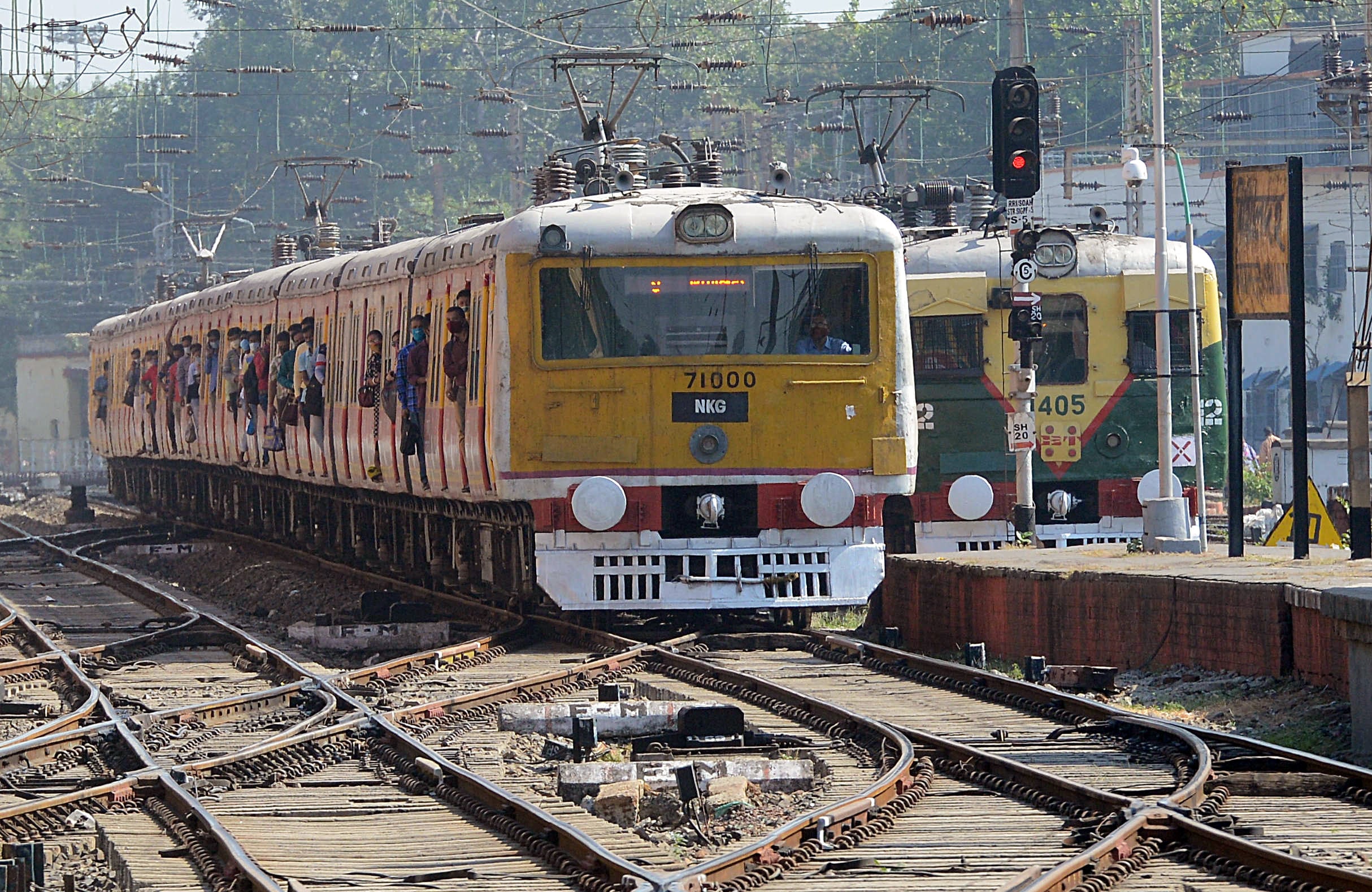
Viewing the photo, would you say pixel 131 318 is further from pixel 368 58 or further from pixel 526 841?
pixel 368 58

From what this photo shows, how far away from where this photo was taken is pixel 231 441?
85.6 ft

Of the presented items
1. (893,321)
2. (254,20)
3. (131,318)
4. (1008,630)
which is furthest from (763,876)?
(254,20)

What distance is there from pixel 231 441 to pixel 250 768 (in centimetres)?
1717

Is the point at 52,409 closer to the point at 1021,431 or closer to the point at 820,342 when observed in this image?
the point at 1021,431

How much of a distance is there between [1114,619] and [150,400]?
2203cm

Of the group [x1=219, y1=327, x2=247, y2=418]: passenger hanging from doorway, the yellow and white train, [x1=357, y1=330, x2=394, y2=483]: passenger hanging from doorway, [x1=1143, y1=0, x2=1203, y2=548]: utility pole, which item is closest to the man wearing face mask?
the yellow and white train

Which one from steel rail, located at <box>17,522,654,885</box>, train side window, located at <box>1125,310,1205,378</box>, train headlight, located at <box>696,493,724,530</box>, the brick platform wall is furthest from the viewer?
train side window, located at <box>1125,310,1205,378</box>

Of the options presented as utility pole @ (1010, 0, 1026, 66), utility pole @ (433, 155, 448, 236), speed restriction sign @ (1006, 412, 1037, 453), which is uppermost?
utility pole @ (433, 155, 448, 236)

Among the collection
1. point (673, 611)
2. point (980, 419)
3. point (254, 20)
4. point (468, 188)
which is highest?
point (254, 20)

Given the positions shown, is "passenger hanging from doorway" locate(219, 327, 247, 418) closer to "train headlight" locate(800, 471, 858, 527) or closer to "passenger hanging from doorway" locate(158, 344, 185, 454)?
"passenger hanging from doorway" locate(158, 344, 185, 454)

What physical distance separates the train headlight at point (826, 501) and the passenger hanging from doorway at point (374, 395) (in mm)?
5349

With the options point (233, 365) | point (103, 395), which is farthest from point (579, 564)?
point (103, 395)

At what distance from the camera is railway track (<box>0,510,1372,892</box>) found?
22.5 feet

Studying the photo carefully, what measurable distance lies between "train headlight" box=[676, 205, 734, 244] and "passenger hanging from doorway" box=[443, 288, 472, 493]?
186cm
